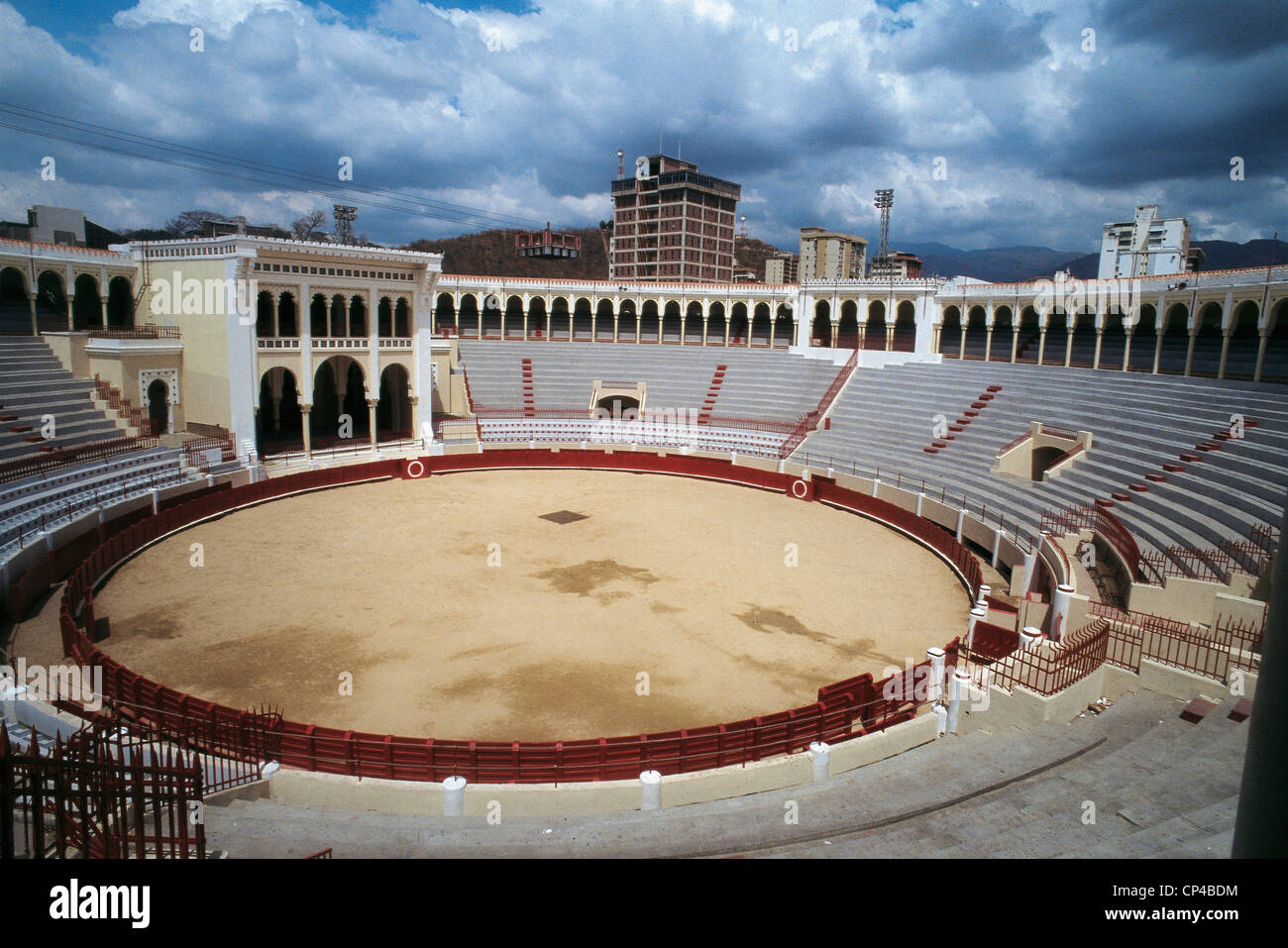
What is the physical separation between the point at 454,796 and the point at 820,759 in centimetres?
564

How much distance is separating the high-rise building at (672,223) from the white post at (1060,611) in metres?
107

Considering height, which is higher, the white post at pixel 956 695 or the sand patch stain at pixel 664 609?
the white post at pixel 956 695

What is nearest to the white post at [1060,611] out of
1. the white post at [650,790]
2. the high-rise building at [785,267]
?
the white post at [650,790]

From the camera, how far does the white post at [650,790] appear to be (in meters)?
11.6

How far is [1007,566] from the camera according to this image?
85.1 ft

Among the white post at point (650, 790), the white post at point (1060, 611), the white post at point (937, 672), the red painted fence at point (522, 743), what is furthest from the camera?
the white post at point (1060, 611)

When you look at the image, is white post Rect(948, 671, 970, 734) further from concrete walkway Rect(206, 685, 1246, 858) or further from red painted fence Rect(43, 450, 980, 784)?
concrete walkway Rect(206, 685, 1246, 858)

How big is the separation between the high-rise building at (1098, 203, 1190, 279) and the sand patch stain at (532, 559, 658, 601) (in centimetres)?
5268

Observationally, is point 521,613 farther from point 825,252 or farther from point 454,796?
point 825,252

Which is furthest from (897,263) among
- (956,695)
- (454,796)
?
(454,796)

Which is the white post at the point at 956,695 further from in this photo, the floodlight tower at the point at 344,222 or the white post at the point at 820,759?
→ the floodlight tower at the point at 344,222
